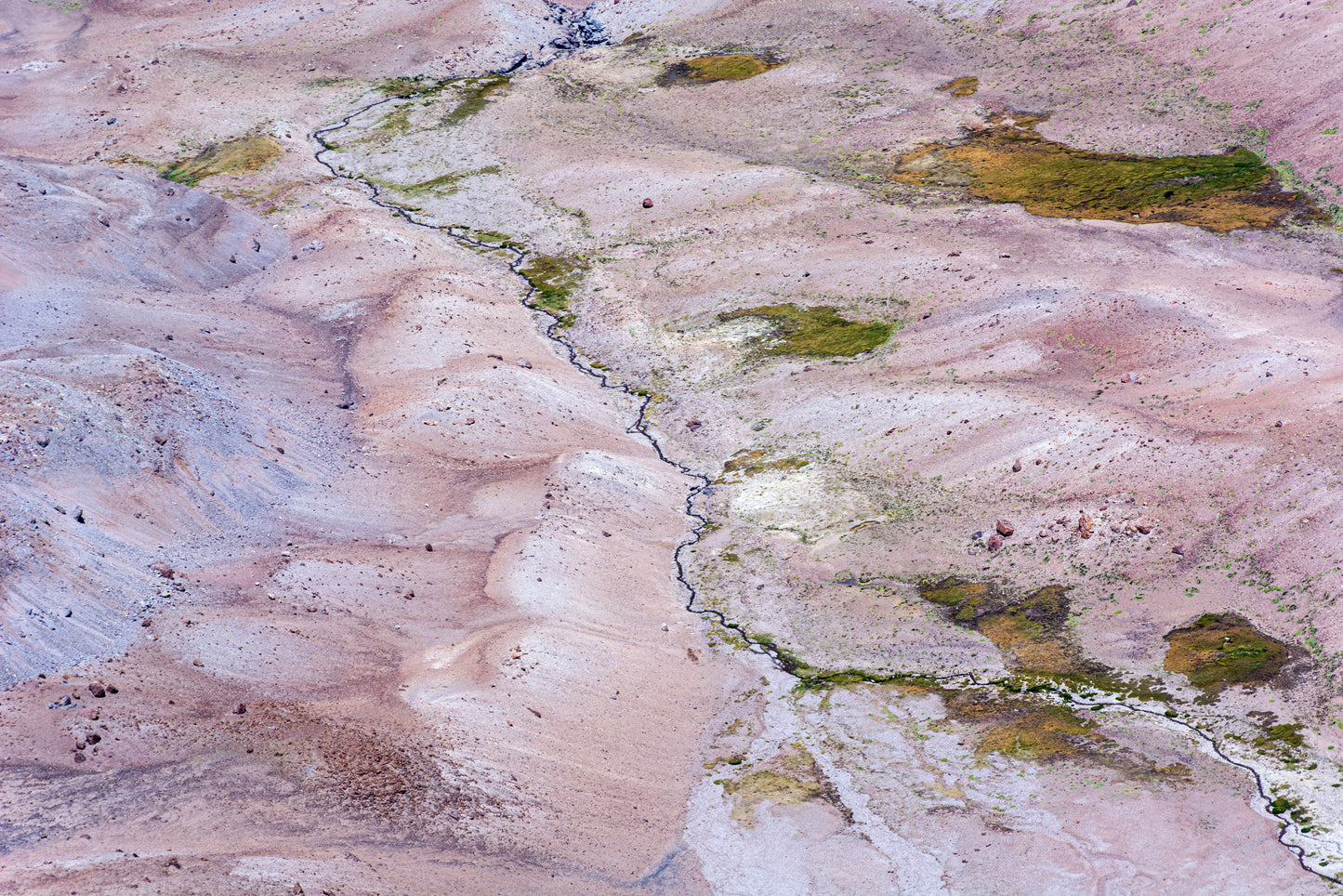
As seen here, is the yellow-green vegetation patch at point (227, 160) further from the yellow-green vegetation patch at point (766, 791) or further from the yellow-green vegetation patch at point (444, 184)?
the yellow-green vegetation patch at point (766, 791)

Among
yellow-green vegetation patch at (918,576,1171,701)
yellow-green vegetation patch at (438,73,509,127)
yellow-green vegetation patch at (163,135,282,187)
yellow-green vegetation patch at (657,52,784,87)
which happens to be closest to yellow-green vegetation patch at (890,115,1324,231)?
yellow-green vegetation patch at (657,52,784,87)

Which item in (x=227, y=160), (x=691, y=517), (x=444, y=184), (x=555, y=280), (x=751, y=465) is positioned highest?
(x=227, y=160)

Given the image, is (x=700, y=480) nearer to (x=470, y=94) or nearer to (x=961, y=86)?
(x=961, y=86)

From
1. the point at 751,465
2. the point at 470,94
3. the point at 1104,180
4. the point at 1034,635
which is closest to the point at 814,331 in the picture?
the point at 751,465

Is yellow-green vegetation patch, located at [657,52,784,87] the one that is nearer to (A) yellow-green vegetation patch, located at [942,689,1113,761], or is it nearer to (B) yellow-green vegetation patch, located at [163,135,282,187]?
(B) yellow-green vegetation patch, located at [163,135,282,187]

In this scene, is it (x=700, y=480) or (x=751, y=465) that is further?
(x=751, y=465)

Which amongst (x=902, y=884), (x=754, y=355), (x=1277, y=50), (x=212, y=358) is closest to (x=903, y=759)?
(x=902, y=884)

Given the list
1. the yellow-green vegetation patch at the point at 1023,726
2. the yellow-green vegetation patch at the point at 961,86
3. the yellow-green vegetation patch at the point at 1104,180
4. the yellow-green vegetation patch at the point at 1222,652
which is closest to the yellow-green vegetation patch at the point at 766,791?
the yellow-green vegetation patch at the point at 1023,726
